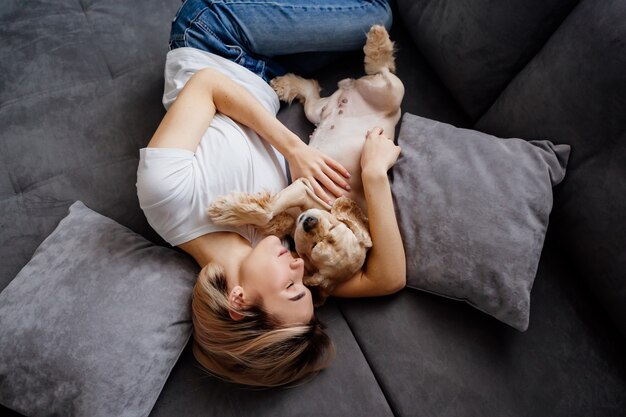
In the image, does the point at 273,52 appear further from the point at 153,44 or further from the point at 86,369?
the point at 86,369

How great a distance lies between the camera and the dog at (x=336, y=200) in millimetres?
1070

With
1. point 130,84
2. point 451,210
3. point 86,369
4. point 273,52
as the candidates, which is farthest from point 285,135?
point 86,369

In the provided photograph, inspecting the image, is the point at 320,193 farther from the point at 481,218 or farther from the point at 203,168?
the point at 481,218

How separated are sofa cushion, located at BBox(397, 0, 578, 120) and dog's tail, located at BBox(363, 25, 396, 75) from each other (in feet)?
0.54

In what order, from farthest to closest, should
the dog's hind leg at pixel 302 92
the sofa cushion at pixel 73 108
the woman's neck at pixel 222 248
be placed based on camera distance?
the dog's hind leg at pixel 302 92 → the sofa cushion at pixel 73 108 → the woman's neck at pixel 222 248

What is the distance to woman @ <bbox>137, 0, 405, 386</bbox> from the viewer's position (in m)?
1.03

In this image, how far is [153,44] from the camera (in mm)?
1572

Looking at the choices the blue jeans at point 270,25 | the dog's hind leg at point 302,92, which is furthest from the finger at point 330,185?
the blue jeans at point 270,25

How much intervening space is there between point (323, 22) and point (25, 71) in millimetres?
1157

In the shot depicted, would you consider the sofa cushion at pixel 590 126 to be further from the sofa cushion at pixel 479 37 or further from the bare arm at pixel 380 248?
the bare arm at pixel 380 248

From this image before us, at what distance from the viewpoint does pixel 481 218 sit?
1109mm

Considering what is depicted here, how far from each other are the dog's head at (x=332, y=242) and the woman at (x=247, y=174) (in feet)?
0.16

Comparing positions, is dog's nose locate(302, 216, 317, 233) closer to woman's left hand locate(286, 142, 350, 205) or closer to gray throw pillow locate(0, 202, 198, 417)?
woman's left hand locate(286, 142, 350, 205)

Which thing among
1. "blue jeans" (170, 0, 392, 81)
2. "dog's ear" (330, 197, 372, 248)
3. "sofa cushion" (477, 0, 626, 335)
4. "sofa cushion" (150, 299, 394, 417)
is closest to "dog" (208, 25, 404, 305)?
"dog's ear" (330, 197, 372, 248)
